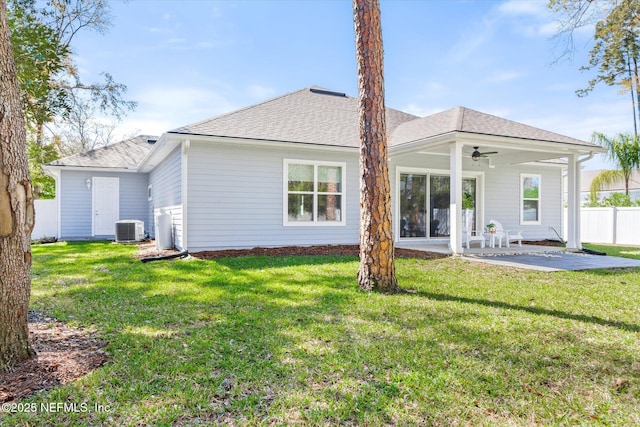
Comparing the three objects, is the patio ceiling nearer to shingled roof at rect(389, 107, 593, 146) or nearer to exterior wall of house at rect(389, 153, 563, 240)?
shingled roof at rect(389, 107, 593, 146)

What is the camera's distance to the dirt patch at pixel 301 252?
9.00m

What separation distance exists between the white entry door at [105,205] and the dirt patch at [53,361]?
41.7 ft

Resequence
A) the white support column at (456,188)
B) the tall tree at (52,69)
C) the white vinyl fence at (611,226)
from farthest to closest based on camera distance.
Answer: the white vinyl fence at (611,226) → the white support column at (456,188) → the tall tree at (52,69)

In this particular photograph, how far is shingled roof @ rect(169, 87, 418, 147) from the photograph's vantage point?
9.49 meters

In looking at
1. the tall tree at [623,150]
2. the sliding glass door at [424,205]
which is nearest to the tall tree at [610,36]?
the tall tree at [623,150]

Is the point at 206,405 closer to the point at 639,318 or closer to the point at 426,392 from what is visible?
the point at 426,392

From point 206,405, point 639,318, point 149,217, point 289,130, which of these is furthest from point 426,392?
point 149,217

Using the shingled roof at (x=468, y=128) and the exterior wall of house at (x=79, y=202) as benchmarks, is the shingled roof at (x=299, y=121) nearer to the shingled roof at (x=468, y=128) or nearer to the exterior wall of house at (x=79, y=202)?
the shingled roof at (x=468, y=128)

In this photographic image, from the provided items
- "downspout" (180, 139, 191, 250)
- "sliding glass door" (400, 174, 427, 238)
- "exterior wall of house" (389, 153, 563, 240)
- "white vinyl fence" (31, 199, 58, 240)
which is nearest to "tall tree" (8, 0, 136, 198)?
"downspout" (180, 139, 191, 250)

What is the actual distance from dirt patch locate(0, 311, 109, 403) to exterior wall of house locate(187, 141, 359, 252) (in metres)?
5.48

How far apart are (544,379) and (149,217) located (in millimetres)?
15387

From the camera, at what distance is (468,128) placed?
8.87 m

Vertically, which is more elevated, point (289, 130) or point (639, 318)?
point (289, 130)

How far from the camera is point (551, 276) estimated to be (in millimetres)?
6699
